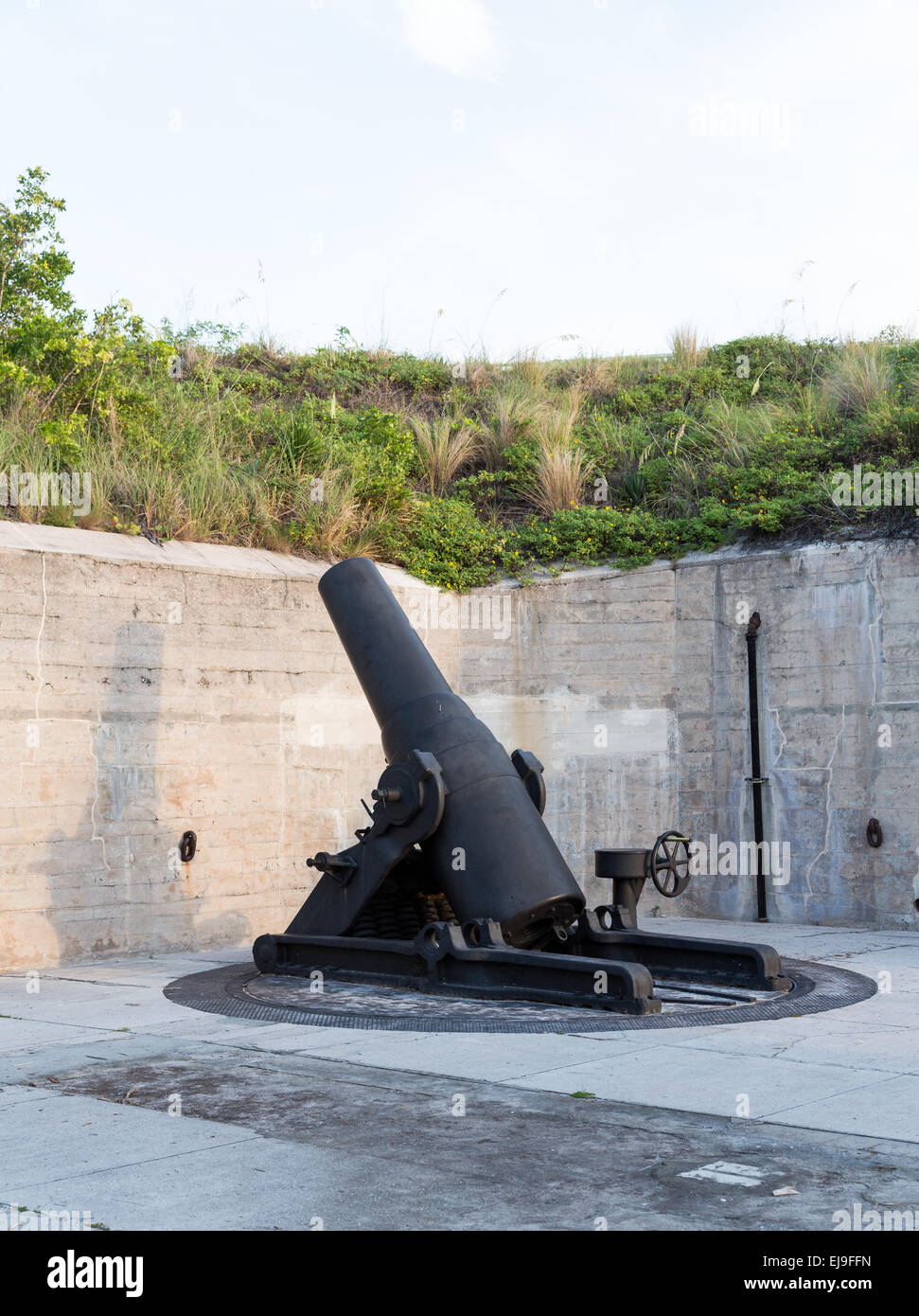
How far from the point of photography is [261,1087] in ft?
16.3

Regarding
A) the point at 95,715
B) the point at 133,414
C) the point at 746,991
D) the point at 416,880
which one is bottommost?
the point at 746,991

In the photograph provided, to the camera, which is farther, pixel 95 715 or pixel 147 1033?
pixel 95 715

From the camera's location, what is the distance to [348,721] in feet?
35.0

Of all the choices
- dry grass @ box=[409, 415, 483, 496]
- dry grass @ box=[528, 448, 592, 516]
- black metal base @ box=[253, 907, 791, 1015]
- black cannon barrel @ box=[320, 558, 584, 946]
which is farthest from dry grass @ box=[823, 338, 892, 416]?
black metal base @ box=[253, 907, 791, 1015]

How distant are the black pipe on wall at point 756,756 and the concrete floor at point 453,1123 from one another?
3.85 meters

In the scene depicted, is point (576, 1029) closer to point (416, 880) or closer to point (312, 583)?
point (416, 880)

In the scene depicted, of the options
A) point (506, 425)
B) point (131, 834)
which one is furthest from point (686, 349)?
point (131, 834)

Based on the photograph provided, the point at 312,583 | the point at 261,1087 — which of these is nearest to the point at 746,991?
the point at 261,1087

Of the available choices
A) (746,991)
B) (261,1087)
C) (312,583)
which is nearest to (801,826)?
(746,991)

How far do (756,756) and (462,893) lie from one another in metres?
4.39

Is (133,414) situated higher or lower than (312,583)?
higher

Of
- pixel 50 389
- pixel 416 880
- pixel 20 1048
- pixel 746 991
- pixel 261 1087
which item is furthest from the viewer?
pixel 50 389
